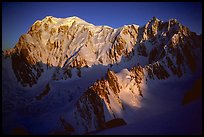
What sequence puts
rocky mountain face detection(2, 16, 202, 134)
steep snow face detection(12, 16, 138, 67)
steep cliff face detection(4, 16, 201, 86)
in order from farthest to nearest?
steep snow face detection(12, 16, 138, 67) → steep cliff face detection(4, 16, 201, 86) → rocky mountain face detection(2, 16, 202, 134)

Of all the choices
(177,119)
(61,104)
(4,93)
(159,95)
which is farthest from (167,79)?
(4,93)

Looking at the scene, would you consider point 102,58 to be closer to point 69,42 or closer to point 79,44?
point 79,44

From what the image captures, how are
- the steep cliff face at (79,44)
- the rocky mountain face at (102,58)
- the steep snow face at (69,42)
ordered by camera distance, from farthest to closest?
the steep snow face at (69,42)
the steep cliff face at (79,44)
the rocky mountain face at (102,58)

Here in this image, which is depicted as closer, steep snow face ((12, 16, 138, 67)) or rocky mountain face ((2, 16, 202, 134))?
rocky mountain face ((2, 16, 202, 134))

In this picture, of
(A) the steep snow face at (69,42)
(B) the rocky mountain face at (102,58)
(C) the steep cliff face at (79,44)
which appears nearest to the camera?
(B) the rocky mountain face at (102,58)

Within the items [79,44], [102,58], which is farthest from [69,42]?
[102,58]

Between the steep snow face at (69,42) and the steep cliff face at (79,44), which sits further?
the steep snow face at (69,42)

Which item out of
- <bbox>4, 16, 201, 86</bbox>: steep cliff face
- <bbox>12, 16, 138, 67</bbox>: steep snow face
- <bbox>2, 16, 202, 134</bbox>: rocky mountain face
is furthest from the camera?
<bbox>12, 16, 138, 67</bbox>: steep snow face

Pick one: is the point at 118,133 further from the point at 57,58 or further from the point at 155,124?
the point at 57,58
